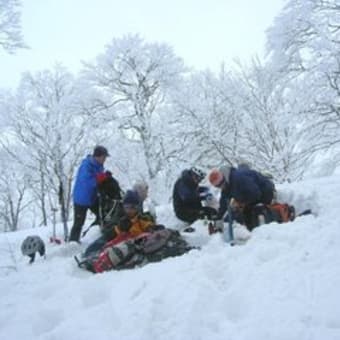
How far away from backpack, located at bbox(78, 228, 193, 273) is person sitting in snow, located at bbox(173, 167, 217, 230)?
6.78ft

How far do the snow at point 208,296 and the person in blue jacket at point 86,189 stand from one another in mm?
1932

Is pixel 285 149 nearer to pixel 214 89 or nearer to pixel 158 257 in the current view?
pixel 214 89

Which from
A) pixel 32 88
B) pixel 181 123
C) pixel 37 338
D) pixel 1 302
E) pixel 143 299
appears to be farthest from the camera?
pixel 32 88

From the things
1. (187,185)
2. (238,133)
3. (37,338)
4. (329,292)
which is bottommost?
(37,338)

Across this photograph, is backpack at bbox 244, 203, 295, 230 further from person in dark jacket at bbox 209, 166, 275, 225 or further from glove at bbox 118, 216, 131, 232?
glove at bbox 118, 216, 131, 232

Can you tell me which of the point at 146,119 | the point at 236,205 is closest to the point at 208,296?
the point at 236,205

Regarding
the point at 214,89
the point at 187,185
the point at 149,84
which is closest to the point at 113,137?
the point at 149,84

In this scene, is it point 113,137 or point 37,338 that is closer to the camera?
point 37,338

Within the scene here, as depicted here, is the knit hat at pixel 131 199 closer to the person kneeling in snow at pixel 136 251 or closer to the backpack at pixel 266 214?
the person kneeling in snow at pixel 136 251

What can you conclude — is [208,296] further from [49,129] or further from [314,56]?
[49,129]

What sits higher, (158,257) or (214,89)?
(214,89)

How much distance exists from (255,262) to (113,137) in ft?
50.8

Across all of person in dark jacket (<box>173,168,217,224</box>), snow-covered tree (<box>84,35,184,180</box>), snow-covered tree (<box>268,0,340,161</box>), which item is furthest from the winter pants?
snow-covered tree (<box>84,35,184,180</box>)

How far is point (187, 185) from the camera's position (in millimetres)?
7570
